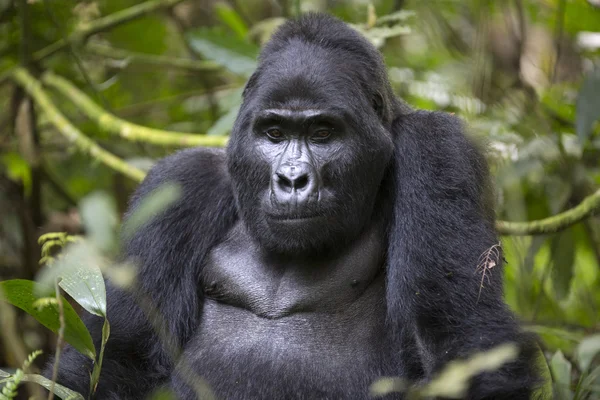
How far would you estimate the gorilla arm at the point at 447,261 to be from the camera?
315cm

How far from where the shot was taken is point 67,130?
549cm

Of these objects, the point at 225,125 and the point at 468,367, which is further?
the point at 225,125

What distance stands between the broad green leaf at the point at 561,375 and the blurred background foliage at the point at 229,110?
24mm

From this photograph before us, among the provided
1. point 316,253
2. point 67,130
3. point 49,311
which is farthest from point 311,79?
point 67,130

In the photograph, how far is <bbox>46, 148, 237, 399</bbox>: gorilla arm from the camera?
3.75 metres

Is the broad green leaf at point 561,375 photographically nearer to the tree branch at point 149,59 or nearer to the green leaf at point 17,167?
the tree branch at point 149,59

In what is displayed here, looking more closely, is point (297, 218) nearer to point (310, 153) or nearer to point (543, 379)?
point (310, 153)

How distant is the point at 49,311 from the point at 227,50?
9.17ft

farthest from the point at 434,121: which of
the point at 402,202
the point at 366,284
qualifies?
the point at 366,284

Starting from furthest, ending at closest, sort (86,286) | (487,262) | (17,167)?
(17,167) < (487,262) < (86,286)

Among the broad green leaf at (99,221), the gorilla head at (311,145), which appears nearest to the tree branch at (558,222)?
the gorilla head at (311,145)

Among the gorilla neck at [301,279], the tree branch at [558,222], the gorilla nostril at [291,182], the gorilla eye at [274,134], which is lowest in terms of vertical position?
the tree branch at [558,222]

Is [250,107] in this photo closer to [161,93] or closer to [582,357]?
[582,357]

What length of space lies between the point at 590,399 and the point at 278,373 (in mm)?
1312
